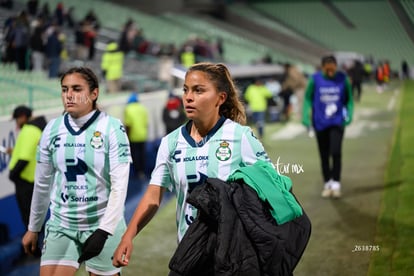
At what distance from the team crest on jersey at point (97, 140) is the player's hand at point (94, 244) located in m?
0.43

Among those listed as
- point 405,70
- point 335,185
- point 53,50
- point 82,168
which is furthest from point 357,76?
point 53,50

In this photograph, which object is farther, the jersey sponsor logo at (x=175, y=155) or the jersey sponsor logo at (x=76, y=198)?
the jersey sponsor logo at (x=76, y=198)

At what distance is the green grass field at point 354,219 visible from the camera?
4020 mm

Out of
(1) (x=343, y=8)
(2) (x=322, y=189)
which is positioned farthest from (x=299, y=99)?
(2) (x=322, y=189)

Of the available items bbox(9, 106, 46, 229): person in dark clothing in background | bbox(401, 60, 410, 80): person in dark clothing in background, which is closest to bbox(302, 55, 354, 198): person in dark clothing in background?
bbox(401, 60, 410, 80): person in dark clothing in background

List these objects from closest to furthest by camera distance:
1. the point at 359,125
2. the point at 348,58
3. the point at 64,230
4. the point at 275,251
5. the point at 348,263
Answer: the point at 275,251 → the point at 64,230 → the point at 348,263 → the point at 348,58 → the point at 359,125

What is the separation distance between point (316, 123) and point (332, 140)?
244 millimetres

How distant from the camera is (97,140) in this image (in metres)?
3.13

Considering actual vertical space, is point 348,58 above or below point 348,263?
above

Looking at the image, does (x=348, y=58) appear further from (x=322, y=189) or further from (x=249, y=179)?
(x=249, y=179)

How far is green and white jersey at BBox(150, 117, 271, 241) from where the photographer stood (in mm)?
2588

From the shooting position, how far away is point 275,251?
226 centimetres

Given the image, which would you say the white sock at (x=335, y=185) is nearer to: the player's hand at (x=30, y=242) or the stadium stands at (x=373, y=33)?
the stadium stands at (x=373, y=33)

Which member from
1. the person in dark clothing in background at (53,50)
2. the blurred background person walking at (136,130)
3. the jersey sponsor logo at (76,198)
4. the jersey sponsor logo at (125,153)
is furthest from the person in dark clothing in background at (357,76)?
the person in dark clothing in background at (53,50)
